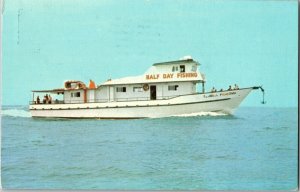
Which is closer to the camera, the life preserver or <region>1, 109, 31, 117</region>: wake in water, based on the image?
<region>1, 109, 31, 117</region>: wake in water

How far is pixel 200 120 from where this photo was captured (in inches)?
123

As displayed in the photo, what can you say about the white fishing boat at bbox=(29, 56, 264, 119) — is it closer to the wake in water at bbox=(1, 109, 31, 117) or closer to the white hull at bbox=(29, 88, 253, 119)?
the white hull at bbox=(29, 88, 253, 119)

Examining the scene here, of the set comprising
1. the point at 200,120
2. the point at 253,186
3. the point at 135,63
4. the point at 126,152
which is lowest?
the point at 253,186

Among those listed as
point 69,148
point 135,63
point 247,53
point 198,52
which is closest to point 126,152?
point 69,148

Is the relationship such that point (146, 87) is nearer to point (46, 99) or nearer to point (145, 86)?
point (145, 86)

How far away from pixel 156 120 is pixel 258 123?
646mm

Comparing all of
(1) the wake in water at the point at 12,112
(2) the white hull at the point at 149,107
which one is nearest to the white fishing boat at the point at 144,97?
(2) the white hull at the point at 149,107

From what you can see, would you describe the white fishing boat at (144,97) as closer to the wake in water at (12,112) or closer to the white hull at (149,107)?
the white hull at (149,107)

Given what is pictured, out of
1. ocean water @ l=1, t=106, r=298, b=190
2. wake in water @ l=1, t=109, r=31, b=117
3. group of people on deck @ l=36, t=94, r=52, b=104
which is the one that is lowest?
ocean water @ l=1, t=106, r=298, b=190

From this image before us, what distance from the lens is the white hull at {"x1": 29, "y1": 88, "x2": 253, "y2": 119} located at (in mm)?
3096

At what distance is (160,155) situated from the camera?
299 cm

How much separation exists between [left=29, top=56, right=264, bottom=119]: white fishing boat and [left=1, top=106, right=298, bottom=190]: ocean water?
0.13 meters

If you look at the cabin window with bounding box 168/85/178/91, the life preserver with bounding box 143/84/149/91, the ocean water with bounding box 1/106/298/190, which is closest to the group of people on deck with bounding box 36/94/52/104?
the ocean water with bounding box 1/106/298/190

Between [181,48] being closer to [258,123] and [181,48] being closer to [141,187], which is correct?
[258,123]
